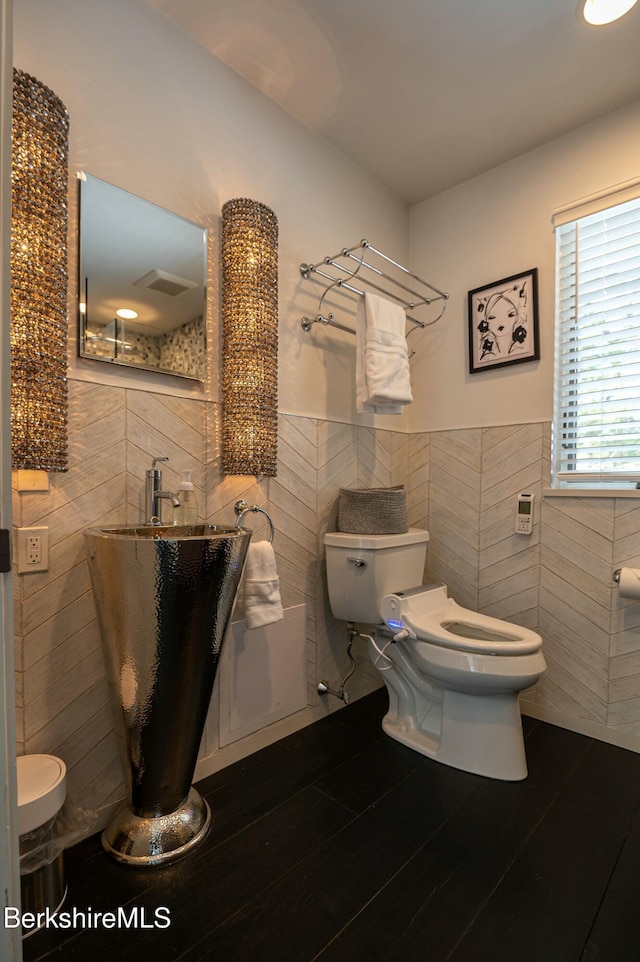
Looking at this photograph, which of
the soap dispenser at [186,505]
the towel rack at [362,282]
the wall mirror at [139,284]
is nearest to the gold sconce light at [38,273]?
the wall mirror at [139,284]

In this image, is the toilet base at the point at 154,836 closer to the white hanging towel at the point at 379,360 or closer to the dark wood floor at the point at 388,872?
the dark wood floor at the point at 388,872

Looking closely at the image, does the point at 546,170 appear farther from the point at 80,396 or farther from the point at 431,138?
the point at 80,396

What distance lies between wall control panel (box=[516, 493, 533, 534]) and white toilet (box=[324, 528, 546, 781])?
0.41 meters

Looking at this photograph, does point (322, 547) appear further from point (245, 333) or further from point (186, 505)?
point (245, 333)

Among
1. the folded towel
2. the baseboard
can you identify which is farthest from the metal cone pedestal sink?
the baseboard

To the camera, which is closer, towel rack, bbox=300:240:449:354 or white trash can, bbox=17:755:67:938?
white trash can, bbox=17:755:67:938

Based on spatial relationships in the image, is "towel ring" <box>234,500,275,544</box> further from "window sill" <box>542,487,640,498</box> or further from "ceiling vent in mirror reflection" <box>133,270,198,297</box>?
"window sill" <box>542,487,640,498</box>

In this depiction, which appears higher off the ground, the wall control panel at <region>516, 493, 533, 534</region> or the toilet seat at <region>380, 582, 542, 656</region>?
the wall control panel at <region>516, 493, 533, 534</region>

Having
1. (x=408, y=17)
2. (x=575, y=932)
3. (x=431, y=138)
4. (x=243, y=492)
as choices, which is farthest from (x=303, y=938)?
(x=431, y=138)

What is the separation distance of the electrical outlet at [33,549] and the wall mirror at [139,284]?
503mm

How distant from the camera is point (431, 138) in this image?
202cm

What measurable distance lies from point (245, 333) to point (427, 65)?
1.14 m

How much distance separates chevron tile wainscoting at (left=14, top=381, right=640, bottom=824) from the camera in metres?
1.28

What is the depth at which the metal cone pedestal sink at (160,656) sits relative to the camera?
1.13 meters
